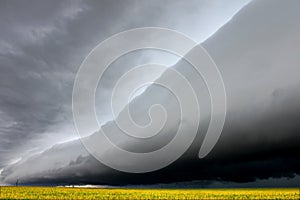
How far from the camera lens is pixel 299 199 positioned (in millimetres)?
35438

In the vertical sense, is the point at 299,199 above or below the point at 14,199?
below

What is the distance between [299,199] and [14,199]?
39.4 m

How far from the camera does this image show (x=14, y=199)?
3422 centimetres
